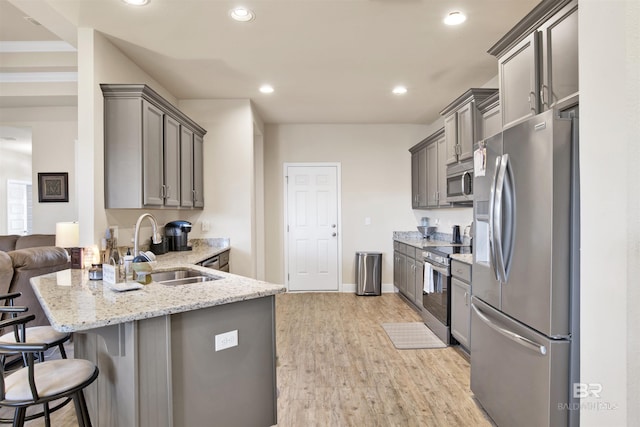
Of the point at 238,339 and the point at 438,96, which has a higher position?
the point at 438,96

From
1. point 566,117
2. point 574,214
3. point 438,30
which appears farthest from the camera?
point 438,30

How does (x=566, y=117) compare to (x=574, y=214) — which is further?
(x=566, y=117)

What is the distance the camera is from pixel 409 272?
4762 millimetres

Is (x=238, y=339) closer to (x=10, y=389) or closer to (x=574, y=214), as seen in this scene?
(x=10, y=389)

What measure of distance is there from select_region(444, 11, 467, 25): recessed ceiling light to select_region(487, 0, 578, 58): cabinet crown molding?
335mm

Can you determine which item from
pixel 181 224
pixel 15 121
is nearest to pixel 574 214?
pixel 181 224

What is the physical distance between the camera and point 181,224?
385 centimetres

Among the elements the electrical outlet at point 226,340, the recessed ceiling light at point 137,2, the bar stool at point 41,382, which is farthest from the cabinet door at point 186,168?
the electrical outlet at point 226,340

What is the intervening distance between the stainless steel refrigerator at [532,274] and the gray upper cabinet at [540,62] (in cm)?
31

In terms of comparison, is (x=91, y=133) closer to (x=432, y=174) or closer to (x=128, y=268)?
(x=128, y=268)

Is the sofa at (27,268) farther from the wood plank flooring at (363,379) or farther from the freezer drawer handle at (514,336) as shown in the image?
the freezer drawer handle at (514,336)

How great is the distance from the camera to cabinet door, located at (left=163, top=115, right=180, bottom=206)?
3.31 m

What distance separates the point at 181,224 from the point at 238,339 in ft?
8.02

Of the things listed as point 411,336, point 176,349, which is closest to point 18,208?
point 176,349
